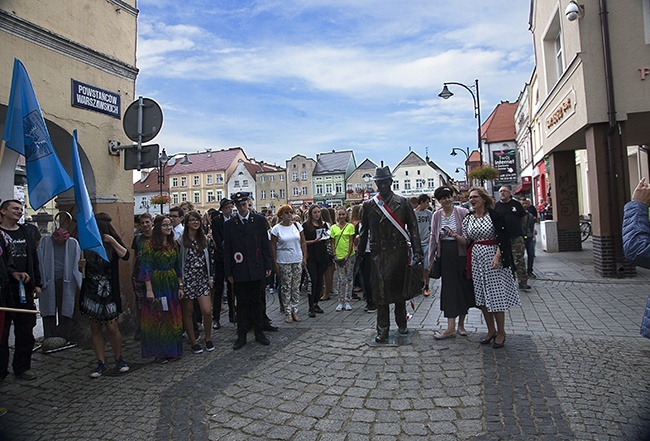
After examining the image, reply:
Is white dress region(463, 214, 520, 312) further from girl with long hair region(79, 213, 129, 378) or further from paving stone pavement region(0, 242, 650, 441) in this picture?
girl with long hair region(79, 213, 129, 378)

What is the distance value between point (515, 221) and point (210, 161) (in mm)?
79940

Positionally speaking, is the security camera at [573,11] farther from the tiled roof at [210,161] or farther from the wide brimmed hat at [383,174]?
the tiled roof at [210,161]

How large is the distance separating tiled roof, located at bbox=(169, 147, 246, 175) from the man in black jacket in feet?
254

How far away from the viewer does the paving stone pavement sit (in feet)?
11.5

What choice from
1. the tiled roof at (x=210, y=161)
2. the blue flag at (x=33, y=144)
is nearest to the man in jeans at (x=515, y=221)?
the blue flag at (x=33, y=144)

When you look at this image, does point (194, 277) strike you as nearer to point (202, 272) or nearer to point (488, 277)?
point (202, 272)

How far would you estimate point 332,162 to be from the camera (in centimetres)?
8381

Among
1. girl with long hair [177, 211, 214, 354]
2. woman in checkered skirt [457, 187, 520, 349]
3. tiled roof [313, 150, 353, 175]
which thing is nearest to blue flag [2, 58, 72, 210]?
girl with long hair [177, 211, 214, 354]

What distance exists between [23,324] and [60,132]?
2.71 m

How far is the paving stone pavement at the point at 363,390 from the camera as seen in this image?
350 cm

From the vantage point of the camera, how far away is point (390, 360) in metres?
4.99

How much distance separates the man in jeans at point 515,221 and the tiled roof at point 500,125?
166 ft

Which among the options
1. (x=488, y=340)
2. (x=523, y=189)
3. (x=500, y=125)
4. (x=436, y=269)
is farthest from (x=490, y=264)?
(x=500, y=125)

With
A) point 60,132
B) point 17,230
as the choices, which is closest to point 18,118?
point 17,230
